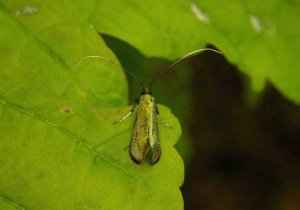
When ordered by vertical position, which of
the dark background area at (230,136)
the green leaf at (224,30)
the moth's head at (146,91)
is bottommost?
the dark background area at (230,136)

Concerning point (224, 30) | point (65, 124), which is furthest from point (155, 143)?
point (224, 30)

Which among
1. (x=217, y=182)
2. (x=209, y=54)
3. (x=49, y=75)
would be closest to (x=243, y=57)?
(x=209, y=54)

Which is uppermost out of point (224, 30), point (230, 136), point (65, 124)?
point (224, 30)

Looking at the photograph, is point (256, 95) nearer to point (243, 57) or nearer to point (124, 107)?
point (243, 57)

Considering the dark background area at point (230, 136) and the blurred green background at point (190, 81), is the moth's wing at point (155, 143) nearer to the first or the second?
the blurred green background at point (190, 81)

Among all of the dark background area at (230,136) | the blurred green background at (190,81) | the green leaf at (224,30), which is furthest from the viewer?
the dark background area at (230,136)

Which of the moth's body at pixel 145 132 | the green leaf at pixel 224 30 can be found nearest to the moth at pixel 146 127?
the moth's body at pixel 145 132

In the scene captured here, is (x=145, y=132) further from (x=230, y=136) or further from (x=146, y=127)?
(x=230, y=136)
